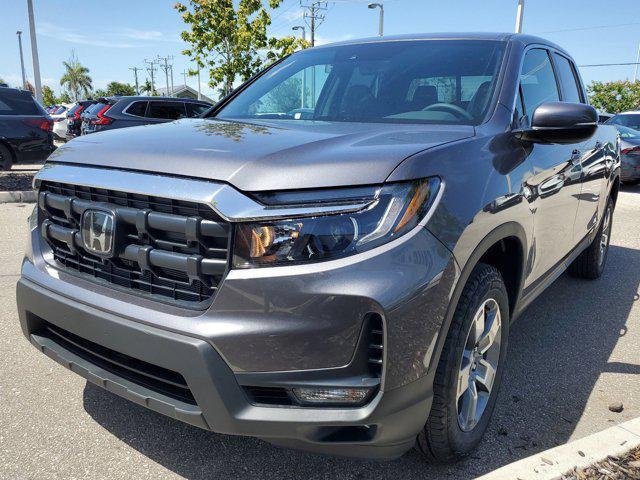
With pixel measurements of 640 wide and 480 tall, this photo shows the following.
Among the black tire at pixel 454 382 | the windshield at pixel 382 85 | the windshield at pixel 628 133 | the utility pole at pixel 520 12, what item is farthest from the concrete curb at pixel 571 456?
the utility pole at pixel 520 12

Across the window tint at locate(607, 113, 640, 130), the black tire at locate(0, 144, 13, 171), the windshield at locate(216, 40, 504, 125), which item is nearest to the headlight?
the windshield at locate(216, 40, 504, 125)

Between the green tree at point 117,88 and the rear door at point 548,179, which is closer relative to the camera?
the rear door at point 548,179

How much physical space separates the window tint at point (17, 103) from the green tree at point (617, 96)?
121 feet

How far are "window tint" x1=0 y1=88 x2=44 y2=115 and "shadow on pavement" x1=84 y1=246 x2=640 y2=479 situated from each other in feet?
28.9

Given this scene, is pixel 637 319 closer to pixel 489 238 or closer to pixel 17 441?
pixel 489 238

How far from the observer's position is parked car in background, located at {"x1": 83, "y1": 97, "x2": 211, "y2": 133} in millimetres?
11977

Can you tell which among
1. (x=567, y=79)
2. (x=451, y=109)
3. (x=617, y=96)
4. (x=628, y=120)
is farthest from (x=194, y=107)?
(x=617, y=96)

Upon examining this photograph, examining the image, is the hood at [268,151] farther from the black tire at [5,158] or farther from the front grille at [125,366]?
the black tire at [5,158]

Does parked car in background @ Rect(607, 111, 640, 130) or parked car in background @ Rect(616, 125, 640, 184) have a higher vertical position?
parked car in background @ Rect(607, 111, 640, 130)

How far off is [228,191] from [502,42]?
6.35ft

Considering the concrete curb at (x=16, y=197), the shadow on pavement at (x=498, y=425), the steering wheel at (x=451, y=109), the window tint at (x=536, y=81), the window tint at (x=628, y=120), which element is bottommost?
the concrete curb at (x=16, y=197)

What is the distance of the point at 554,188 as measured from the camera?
2.87 meters

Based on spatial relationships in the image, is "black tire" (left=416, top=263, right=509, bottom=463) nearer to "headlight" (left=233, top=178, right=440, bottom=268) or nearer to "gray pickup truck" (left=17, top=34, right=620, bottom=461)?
"gray pickup truck" (left=17, top=34, right=620, bottom=461)

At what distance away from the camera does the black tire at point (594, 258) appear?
4.78 meters
